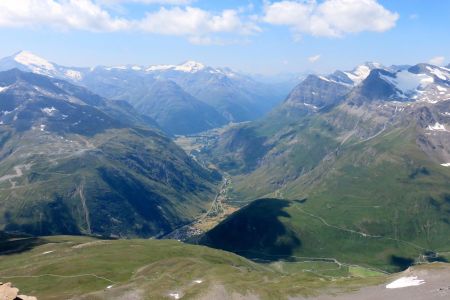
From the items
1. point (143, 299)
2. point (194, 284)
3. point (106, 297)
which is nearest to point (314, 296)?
point (194, 284)

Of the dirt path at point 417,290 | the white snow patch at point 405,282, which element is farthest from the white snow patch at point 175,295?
the white snow patch at point 405,282

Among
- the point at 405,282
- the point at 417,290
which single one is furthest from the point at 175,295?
the point at 417,290

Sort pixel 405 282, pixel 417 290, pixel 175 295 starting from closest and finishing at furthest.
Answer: pixel 417 290, pixel 405 282, pixel 175 295

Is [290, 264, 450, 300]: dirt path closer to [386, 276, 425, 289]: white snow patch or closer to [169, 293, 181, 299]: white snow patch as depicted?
[386, 276, 425, 289]: white snow patch

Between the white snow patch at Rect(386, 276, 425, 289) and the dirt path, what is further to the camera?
the white snow patch at Rect(386, 276, 425, 289)

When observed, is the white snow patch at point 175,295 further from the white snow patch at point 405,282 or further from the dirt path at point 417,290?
the white snow patch at point 405,282

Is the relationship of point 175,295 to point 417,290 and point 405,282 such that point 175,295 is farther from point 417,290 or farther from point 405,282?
point 417,290

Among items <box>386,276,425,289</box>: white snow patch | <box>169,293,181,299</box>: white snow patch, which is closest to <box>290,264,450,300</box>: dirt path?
<box>386,276,425,289</box>: white snow patch

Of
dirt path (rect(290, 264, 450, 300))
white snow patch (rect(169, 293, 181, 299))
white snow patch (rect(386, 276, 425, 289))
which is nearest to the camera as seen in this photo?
dirt path (rect(290, 264, 450, 300))

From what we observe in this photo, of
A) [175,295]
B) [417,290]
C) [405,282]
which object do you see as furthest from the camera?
[175,295]
